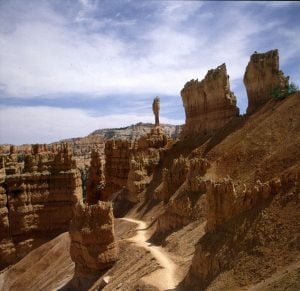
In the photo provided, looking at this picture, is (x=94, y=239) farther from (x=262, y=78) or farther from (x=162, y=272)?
(x=262, y=78)

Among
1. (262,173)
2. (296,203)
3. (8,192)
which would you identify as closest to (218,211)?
(296,203)

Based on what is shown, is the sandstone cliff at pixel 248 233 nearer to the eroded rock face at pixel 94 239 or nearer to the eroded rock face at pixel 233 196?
the eroded rock face at pixel 233 196

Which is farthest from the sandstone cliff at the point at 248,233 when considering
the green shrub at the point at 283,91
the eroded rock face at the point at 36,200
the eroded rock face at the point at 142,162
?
the eroded rock face at the point at 142,162

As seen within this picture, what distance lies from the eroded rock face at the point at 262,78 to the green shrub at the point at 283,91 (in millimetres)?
826

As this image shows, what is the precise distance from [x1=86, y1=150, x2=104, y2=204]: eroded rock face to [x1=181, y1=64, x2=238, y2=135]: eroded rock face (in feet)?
57.4

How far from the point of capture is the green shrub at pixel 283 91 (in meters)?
44.1

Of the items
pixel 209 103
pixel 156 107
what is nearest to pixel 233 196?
pixel 209 103

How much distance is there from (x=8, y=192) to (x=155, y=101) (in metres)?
31.8

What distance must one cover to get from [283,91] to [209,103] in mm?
12645

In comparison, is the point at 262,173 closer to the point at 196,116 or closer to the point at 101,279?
the point at 101,279

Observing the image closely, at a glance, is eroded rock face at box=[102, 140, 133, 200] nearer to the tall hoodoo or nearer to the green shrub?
the tall hoodoo

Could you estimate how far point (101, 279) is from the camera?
30.8m

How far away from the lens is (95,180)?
70375 millimetres

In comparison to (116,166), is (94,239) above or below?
below
